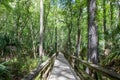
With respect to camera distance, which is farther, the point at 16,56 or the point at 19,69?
the point at 16,56

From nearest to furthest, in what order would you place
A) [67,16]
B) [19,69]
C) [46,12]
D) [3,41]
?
1. [19,69]
2. [3,41]
3. [67,16]
4. [46,12]

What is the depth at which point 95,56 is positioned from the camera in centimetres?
751

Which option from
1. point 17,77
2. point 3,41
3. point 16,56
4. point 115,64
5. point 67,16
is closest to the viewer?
point 115,64

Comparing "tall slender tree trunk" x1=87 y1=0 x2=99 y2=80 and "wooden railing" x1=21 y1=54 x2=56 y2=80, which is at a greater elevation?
"tall slender tree trunk" x1=87 y1=0 x2=99 y2=80

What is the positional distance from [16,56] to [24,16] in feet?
37.9

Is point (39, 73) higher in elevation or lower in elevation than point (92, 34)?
lower

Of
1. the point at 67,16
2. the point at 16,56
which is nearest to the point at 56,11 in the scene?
the point at 67,16

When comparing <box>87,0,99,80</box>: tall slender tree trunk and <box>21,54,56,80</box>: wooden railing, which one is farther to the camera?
<box>87,0,99,80</box>: tall slender tree trunk

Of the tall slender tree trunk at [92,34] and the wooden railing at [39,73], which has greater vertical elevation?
the tall slender tree trunk at [92,34]

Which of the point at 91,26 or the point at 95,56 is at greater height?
the point at 91,26

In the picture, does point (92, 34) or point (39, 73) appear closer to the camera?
point (39, 73)

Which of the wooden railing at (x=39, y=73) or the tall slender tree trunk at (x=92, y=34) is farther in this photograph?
the tall slender tree trunk at (x=92, y=34)

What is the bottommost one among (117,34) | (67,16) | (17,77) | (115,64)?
(17,77)

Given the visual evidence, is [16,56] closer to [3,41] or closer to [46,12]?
[3,41]
